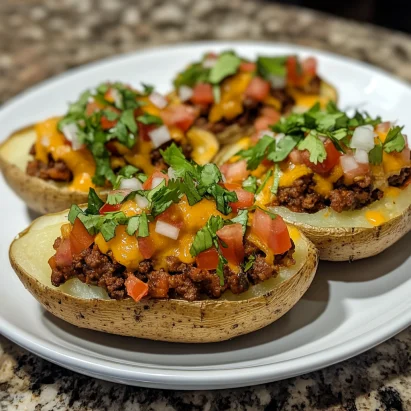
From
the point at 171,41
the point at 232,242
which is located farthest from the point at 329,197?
Result: the point at 171,41

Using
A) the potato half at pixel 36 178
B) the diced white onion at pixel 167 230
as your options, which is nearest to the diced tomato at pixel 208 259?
the diced white onion at pixel 167 230

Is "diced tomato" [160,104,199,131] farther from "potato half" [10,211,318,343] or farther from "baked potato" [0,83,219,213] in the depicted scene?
"potato half" [10,211,318,343]

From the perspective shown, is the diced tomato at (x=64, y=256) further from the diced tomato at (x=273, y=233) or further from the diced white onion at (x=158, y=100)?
the diced white onion at (x=158, y=100)

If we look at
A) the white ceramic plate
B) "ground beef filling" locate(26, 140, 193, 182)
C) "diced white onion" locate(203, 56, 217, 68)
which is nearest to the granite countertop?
the white ceramic plate

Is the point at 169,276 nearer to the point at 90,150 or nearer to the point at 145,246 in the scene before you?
the point at 145,246

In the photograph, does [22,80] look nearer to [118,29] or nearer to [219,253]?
[118,29]
